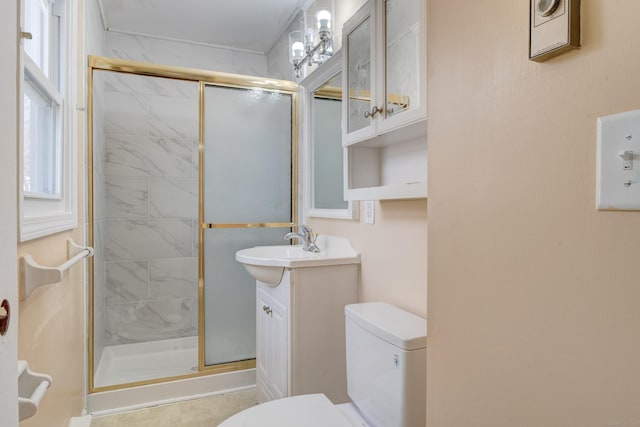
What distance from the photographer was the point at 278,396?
6.15ft

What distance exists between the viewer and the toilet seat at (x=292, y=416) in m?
1.15

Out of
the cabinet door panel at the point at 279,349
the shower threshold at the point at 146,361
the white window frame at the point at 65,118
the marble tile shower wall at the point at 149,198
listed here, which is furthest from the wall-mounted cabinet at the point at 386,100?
the shower threshold at the point at 146,361

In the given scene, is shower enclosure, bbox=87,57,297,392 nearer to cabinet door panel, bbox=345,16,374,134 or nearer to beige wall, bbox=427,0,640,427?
cabinet door panel, bbox=345,16,374,134

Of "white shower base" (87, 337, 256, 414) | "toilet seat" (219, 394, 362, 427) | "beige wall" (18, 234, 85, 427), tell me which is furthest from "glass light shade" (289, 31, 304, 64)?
"white shower base" (87, 337, 256, 414)

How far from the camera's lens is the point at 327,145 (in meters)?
2.27

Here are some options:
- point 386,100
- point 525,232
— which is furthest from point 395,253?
point 525,232

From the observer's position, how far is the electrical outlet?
1773 millimetres

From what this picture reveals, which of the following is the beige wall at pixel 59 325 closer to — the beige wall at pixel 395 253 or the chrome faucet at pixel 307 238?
the chrome faucet at pixel 307 238

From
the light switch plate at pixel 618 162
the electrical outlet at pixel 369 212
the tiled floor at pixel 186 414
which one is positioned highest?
the light switch plate at pixel 618 162

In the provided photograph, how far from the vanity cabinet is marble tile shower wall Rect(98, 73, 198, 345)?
1.48 m

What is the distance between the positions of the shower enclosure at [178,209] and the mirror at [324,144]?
0.56ft

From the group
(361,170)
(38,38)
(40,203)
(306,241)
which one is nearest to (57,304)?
(40,203)

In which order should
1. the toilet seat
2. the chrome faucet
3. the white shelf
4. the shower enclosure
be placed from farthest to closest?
1. the shower enclosure
2. the chrome faucet
3. the white shelf
4. the toilet seat

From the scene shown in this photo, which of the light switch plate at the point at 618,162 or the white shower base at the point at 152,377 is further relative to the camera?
the white shower base at the point at 152,377
